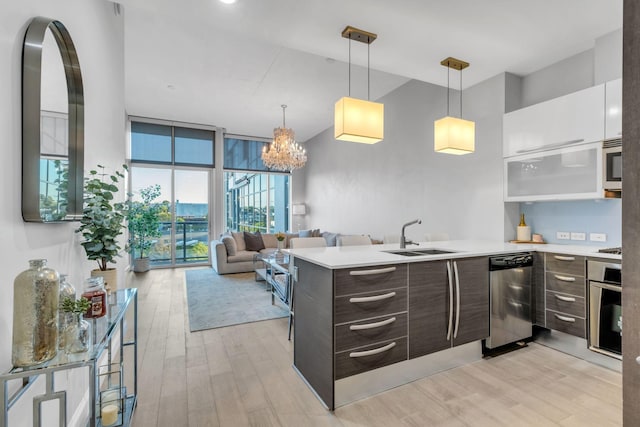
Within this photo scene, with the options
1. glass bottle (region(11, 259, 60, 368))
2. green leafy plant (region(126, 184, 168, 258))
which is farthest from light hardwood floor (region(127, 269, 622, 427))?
green leafy plant (region(126, 184, 168, 258))

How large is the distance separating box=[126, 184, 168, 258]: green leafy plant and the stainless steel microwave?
7221mm

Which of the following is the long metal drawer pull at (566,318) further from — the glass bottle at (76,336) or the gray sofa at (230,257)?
the gray sofa at (230,257)

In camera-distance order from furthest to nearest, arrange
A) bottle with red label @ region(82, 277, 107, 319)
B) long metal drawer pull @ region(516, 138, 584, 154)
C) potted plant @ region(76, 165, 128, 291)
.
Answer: long metal drawer pull @ region(516, 138, 584, 154)
potted plant @ region(76, 165, 128, 291)
bottle with red label @ region(82, 277, 107, 319)

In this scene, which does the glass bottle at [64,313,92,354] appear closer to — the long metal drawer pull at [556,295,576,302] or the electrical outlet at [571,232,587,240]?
the long metal drawer pull at [556,295,576,302]

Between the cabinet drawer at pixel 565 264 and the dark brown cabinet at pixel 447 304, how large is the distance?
0.69 m

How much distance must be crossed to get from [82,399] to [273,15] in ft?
9.93

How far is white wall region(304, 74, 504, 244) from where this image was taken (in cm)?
365

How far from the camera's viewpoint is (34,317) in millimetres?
1020

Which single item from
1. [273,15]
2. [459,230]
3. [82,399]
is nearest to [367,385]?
[82,399]

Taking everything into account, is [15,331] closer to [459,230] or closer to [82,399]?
[82,399]

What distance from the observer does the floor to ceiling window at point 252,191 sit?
7.83m

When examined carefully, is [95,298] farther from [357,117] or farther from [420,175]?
[420,175]

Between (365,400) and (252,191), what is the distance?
7.06 m

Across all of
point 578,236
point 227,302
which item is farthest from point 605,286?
point 227,302
